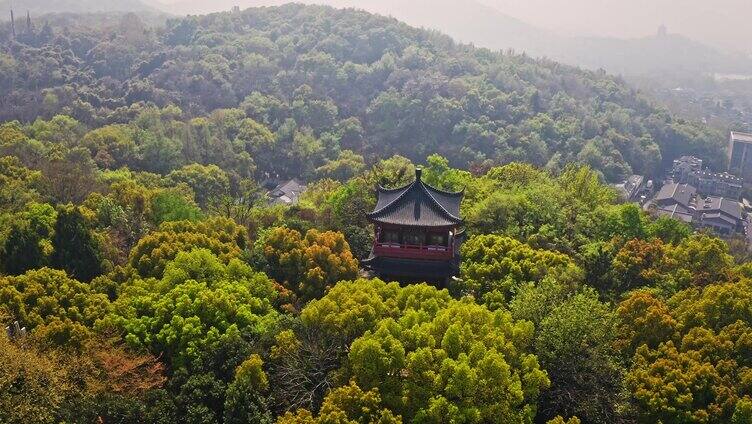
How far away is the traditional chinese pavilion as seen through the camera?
21328mm

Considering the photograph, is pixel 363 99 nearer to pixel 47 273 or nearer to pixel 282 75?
pixel 282 75

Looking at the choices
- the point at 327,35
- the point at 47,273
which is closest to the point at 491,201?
the point at 47,273

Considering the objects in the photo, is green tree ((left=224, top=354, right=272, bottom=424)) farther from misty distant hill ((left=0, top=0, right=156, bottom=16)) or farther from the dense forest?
misty distant hill ((left=0, top=0, right=156, bottom=16))

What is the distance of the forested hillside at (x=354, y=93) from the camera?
70.1 metres

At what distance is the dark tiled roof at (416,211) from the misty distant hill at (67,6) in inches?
5397

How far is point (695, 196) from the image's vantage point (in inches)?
2618

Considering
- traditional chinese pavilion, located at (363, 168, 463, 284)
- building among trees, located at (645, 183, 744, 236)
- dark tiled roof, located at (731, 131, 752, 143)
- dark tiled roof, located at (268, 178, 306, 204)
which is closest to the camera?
traditional chinese pavilion, located at (363, 168, 463, 284)

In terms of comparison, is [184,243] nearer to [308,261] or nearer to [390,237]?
[308,261]

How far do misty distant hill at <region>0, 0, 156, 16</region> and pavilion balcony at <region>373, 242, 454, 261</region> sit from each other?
137493 millimetres

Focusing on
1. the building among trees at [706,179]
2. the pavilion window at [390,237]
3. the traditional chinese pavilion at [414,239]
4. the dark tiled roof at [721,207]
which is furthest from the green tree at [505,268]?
the building among trees at [706,179]

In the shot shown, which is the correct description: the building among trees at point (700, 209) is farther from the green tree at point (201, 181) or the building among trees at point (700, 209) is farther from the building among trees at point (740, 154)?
the green tree at point (201, 181)

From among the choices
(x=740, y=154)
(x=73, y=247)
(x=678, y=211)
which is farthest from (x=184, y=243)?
(x=740, y=154)

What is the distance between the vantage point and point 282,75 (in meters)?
85.0

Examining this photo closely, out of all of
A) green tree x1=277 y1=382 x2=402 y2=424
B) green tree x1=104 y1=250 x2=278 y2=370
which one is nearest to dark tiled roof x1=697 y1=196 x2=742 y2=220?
green tree x1=104 y1=250 x2=278 y2=370
